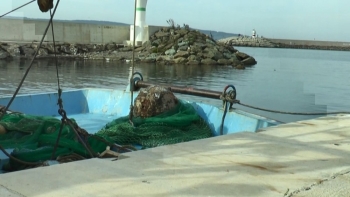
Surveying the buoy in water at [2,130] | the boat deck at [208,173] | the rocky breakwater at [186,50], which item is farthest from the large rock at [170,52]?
the boat deck at [208,173]

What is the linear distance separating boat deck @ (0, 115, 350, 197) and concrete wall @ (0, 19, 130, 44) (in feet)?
90.7

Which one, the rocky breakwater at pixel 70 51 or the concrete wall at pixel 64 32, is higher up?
the concrete wall at pixel 64 32

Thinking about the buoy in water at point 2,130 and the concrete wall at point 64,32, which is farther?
the concrete wall at point 64,32

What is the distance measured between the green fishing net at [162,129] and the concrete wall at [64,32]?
24829mm

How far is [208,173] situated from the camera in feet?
10.2

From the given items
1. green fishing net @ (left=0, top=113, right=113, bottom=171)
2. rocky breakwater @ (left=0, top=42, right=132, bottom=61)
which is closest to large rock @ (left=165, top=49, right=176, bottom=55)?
rocky breakwater @ (left=0, top=42, right=132, bottom=61)

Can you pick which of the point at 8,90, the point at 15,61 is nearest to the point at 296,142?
the point at 8,90

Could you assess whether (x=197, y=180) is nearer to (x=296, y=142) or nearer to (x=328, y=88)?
(x=296, y=142)

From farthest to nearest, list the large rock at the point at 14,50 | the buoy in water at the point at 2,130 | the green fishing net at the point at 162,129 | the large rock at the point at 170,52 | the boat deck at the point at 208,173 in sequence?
the large rock at the point at 170,52 → the large rock at the point at 14,50 → the green fishing net at the point at 162,129 → the buoy in water at the point at 2,130 → the boat deck at the point at 208,173

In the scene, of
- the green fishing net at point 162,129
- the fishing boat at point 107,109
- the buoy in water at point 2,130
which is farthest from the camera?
the fishing boat at point 107,109

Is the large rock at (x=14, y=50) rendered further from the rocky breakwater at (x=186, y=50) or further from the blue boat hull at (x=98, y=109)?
the blue boat hull at (x=98, y=109)

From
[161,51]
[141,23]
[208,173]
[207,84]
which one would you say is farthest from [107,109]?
[141,23]

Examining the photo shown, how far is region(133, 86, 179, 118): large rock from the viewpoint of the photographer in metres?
6.64

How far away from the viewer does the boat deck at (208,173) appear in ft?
8.96
